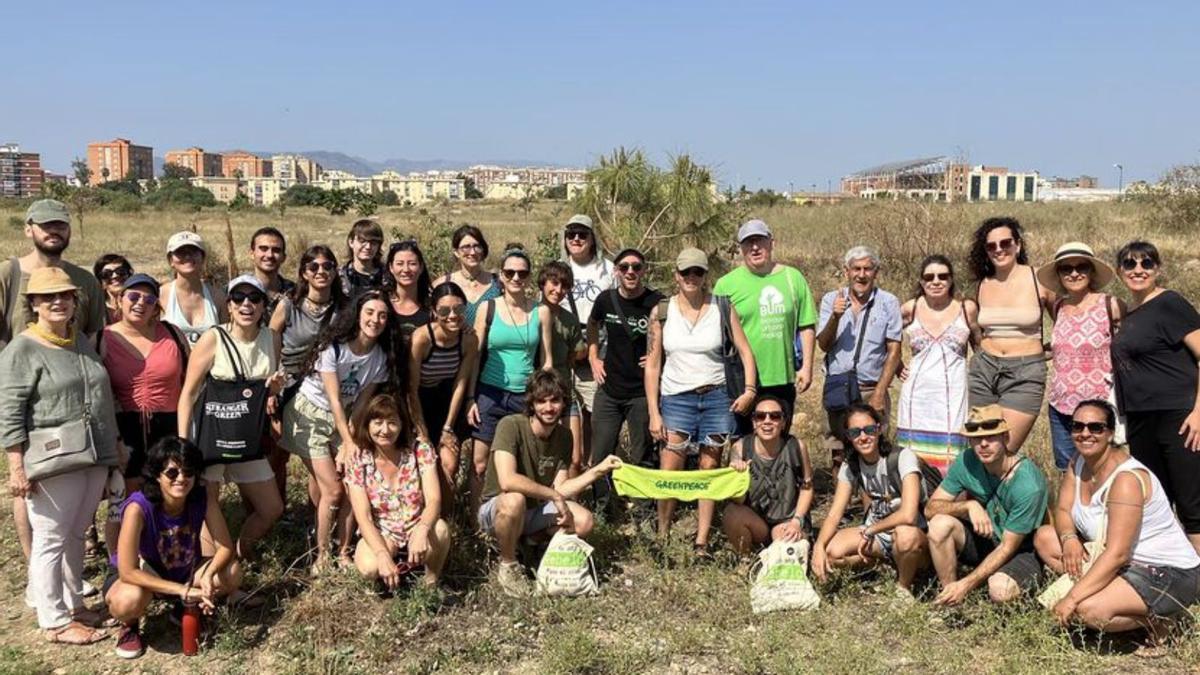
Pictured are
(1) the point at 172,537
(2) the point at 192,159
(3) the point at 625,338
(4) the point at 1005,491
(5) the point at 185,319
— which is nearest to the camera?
(1) the point at 172,537

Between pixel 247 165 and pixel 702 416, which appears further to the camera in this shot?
pixel 247 165

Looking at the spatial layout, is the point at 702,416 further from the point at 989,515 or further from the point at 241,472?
the point at 241,472

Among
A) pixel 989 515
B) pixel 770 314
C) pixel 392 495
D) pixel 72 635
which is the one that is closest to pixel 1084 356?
pixel 989 515

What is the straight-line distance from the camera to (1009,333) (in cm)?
502

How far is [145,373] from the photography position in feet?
15.0

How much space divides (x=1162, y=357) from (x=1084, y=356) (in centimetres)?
36

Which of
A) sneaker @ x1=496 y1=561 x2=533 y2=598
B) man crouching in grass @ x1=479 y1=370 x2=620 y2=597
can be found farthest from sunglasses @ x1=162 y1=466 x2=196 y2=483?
sneaker @ x1=496 y1=561 x2=533 y2=598

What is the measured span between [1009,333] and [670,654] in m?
2.66

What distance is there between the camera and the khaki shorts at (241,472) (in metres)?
4.72

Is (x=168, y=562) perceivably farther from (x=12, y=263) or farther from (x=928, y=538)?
(x=928, y=538)

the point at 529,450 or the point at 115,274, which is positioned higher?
the point at 115,274

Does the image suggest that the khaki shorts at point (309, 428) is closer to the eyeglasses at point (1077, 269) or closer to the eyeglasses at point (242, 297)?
the eyeglasses at point (242, 297)

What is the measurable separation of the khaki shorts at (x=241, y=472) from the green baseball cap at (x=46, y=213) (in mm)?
1528

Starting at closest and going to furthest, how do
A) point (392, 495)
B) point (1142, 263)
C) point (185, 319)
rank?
point (1142, 263) → point (392, 495) → point (185, 319)
